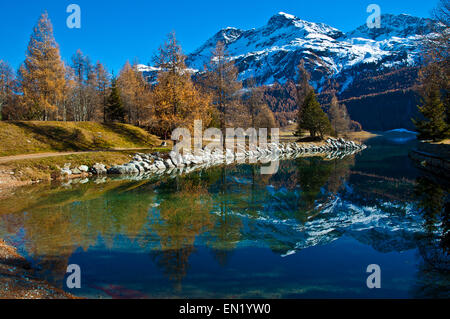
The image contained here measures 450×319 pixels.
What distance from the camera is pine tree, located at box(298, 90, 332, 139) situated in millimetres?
50156

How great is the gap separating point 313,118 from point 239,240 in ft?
151

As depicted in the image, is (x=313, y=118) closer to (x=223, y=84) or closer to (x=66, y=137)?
(x=223, y=84)

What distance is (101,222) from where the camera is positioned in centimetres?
962

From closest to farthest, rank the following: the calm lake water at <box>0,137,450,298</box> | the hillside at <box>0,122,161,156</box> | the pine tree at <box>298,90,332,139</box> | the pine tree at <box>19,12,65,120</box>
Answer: the calm lake water at <box>0,137,450,298</box> → the hillside at <box>0,122,161,156</box> → the pine tree at <box>19,12,65,120</box> → the pine tree at <box>298,90,332,139</box>

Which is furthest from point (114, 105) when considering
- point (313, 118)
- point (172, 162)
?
point (313, 118)

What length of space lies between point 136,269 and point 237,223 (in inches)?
163

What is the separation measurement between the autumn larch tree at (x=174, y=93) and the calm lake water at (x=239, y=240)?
14688mm

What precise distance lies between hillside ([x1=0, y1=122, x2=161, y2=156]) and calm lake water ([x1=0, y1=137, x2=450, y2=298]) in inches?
511

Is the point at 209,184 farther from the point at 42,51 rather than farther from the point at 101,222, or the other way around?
the point at 42,51

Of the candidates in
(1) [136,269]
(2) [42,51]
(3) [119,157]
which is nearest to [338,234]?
(1) [136,269]

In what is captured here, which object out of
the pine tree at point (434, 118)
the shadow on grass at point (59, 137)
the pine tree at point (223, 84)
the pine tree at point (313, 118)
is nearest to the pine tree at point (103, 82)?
the shadow on grass at point (59, 137)

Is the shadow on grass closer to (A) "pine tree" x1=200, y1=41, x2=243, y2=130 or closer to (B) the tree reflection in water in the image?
(A) "pine tree" x1=200, y1=41, x2=243, y2=130

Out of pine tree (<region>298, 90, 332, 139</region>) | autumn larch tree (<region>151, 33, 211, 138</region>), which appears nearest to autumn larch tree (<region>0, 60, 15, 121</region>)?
autumn larch tree (<region>151, 33, 211, 138</region>)
